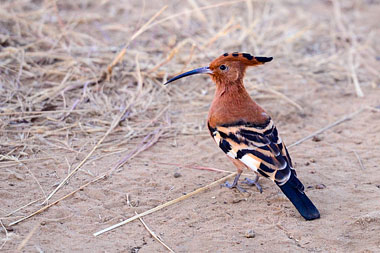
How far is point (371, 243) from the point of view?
128 inches

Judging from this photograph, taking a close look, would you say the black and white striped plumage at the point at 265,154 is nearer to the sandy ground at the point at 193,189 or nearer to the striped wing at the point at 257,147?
the striped wing at the point at 257,147

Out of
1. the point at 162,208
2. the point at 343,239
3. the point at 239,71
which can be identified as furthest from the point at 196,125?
the point at 343,239

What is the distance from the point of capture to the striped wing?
3602mm

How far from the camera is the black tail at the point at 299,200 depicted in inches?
137

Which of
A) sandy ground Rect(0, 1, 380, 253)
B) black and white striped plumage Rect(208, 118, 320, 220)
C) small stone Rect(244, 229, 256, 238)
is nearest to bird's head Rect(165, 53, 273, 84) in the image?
black and white striped plumage Rect(208, 118, 320, 220)

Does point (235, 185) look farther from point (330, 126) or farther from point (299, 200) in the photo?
point (330, 126)

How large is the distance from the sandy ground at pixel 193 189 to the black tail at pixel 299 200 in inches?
2.8

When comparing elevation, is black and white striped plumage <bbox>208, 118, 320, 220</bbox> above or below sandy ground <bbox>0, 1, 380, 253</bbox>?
above

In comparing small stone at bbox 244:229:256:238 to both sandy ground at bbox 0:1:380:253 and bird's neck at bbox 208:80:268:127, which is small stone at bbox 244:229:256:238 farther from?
bird's neck at bbox 208:80:268:127

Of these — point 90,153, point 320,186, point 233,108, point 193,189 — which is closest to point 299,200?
point 320,186

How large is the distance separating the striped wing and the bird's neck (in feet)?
0.19

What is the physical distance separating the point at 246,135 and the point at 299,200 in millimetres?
667

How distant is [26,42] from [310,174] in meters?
3.86

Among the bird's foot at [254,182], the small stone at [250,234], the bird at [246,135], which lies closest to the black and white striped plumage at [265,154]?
the bird at [246,135]
